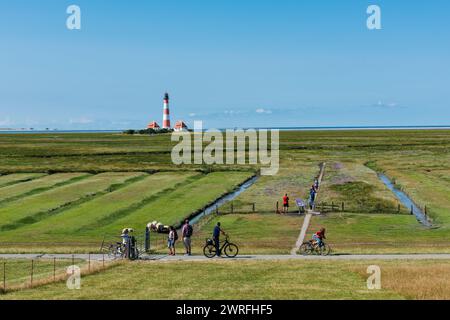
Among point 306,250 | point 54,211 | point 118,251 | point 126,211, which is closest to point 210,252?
point 118,251

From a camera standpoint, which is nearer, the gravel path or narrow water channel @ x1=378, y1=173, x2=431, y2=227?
the gravel path

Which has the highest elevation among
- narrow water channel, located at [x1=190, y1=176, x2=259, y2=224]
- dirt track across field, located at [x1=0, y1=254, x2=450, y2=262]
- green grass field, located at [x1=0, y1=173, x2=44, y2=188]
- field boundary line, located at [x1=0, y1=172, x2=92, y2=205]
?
green grass field, located at [x1=0, y1=173, x2=44, y2=188]

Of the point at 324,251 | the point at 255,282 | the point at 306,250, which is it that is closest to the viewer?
the point at 255,282

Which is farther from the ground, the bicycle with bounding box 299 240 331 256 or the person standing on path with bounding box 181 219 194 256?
the person standing on path with bounding box 181 219 194 256

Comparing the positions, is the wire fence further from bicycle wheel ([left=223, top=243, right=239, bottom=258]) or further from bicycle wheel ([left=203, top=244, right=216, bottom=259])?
bicycle wheel ([left=223, top=243, right=239, bottom=258])

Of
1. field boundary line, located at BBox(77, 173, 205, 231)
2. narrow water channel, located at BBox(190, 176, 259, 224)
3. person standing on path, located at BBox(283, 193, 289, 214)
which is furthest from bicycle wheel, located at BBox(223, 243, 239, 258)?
person standing on path, located at BBox(283, 193, 289, 214)

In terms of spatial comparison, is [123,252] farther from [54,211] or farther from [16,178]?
[16,178]

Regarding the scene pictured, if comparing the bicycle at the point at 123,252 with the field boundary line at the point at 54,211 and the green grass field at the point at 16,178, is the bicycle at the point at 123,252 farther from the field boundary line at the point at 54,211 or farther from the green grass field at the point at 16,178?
the green grass field at the point at 16,178
